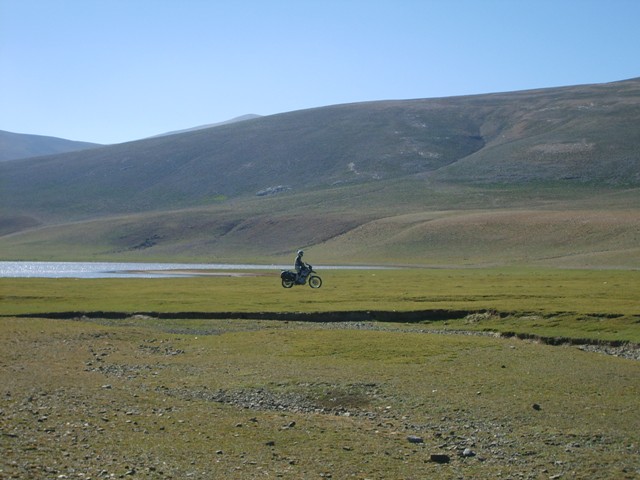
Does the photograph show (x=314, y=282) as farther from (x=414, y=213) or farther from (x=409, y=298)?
(x=414, y=213)

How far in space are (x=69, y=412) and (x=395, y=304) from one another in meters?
23.3

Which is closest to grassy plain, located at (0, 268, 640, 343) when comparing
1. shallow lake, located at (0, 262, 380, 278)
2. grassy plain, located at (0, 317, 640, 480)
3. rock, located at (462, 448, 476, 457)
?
grassy plain, located at (0, 317, 640, 480)

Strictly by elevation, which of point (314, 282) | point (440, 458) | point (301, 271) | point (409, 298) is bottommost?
point (440, 458)

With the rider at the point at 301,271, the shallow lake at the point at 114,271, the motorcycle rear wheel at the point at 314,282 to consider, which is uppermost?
the rider at the point at 301,271

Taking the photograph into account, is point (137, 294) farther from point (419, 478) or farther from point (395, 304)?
point (419, 478)

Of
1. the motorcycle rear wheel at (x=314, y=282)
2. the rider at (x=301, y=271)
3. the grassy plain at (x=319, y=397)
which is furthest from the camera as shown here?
the motorcycle rear wheel at (x=314, y=282)

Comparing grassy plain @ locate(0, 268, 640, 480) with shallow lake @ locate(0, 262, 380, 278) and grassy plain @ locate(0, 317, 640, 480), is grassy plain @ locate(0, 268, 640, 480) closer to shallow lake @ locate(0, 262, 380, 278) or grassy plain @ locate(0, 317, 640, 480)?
grassy plain @ locate(0, 317, 640, 480)

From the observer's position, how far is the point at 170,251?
135 m

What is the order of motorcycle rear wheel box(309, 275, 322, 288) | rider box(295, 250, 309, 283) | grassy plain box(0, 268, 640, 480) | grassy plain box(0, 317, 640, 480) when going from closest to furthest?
grassy plain box(0, 317, 640, 480), grassy plain box(0, 268, 640, 480), rider box(295, 250, 309, 283), motorcycle rear wheel box(309, 275, 322, 288)

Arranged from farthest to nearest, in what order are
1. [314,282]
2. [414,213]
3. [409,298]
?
1. [414,213]
2. [314,282]
3. [409,298]

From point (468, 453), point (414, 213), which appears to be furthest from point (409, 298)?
point (414, 213)

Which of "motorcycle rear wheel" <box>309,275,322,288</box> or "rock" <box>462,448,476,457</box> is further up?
"motorcycle rear wheel" <box>309,275,322,288</box>

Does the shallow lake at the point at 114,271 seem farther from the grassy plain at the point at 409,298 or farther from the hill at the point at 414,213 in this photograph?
the hill at the point at 414,213

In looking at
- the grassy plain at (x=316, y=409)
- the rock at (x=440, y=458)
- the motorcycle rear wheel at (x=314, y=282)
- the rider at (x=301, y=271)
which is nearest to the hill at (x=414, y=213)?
the motorcycle rear wheel at (x=314, y=282)
